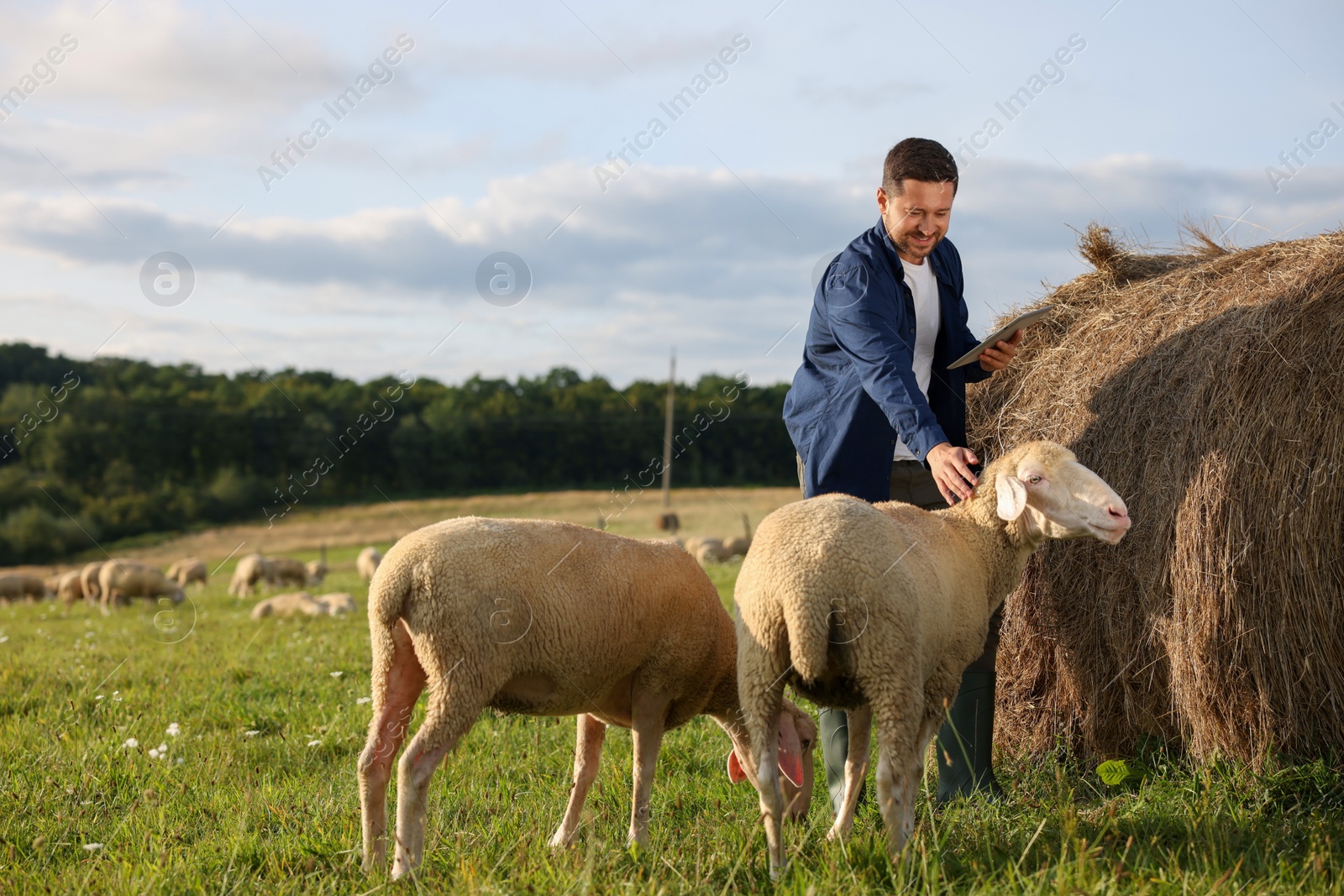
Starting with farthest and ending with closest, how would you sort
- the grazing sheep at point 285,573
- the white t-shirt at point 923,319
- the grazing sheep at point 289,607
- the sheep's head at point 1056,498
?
the grazing sheep at point 285,573, the grazing sheep at point 289,607, the white t-shirt at point 923,319, the sheep's head at point 1056,498

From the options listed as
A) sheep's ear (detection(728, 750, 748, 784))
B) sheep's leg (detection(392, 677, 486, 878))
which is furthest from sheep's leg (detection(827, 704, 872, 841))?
sheep's leg (detection(392, 677, 486, 878))

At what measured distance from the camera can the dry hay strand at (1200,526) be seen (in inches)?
174

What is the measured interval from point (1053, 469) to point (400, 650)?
2729 mm

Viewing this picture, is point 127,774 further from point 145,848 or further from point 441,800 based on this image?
point 441,800

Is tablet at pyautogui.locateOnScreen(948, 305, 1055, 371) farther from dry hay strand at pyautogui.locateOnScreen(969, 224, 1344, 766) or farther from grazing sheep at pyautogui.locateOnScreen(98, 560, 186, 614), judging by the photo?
grazing sheep at pyautogui.locateOnScreen(98, 560, 186, 614)

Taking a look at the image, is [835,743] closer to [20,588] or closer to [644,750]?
[644,750]

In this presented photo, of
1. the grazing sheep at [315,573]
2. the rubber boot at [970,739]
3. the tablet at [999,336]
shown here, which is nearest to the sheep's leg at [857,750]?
the rubber boot at [970,739]

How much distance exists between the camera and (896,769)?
11.2 ft

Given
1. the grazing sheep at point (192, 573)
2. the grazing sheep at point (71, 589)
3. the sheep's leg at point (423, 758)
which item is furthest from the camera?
the grazing sheep at point (192, 573)

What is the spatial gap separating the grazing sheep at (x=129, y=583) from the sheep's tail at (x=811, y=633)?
21507 mm

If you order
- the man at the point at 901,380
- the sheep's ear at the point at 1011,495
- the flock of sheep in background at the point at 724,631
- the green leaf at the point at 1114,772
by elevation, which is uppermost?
the man at the point at 901,380

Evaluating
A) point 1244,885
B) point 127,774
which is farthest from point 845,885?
point 127,774

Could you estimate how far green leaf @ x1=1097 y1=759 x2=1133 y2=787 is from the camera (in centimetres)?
466

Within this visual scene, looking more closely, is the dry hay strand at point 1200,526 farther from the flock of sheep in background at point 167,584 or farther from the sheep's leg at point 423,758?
the flock of sheep in background at point 167,584
